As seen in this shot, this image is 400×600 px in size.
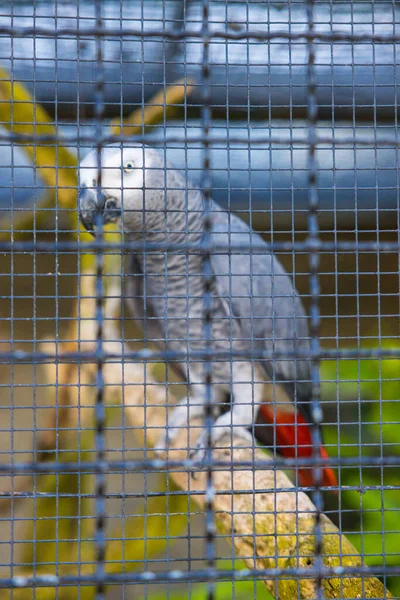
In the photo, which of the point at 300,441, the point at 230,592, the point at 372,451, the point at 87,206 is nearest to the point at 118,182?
the point at 87,206

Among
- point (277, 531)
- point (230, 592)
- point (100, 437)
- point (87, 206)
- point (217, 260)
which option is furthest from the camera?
point (230, 592)

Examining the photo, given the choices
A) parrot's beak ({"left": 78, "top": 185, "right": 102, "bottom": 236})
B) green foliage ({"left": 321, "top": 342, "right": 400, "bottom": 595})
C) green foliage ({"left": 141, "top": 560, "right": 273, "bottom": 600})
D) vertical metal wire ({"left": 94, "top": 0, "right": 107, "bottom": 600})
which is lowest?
green foliage ({"left": 141, "top": 560, "right": 273, "bottom": 600})

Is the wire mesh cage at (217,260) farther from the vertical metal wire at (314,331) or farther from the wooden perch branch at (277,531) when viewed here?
the vertical metal wire at (314,331)

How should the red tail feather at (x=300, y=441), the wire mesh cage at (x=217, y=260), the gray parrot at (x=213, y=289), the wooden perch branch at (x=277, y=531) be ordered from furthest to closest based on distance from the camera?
the red tail feather at (x=300, y=441) → the gray parrot at (x=213, y=289) → the wire mesh cage at (x=217, y=260) → the wooden perch branch at (x=277, y=531)

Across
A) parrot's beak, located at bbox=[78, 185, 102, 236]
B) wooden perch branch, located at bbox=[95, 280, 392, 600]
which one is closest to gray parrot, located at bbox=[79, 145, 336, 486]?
parrot's beak, located at bbox=[78, 185, 102, 236]

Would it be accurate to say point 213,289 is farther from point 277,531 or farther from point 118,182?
point 277,531

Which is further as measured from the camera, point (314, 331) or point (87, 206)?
point (87, 206)

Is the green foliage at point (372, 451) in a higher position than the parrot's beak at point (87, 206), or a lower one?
lower

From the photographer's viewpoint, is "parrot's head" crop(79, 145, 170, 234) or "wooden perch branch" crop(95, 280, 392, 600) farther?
"parrot's head" crop(79, 145, 170, 234)

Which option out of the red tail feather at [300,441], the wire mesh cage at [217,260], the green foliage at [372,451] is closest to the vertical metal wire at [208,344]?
the wire mesh cage at [217,260]

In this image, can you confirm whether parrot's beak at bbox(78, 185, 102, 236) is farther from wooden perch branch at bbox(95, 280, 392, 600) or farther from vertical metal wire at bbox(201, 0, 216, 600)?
vertical metal wire at bbox(201, 0, 216, 600)

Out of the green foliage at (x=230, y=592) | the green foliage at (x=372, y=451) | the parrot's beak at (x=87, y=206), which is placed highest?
the parrot's beak at (x=87, y=206)

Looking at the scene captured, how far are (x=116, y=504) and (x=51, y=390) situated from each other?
0.82 m

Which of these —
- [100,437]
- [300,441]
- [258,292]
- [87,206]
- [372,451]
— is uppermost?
[87,206]
